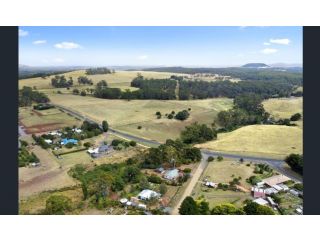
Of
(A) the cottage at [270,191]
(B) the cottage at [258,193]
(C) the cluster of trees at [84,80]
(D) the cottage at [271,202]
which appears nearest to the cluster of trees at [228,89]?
(C) the cluster of trees at [84,80]

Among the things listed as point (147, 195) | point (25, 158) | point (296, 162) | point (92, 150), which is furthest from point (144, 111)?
point (147, 195)

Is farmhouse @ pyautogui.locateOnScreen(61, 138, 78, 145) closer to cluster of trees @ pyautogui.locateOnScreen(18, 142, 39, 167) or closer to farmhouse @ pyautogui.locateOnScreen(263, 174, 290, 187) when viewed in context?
cluster of trees @ pyautogui.locateOnScreen(18, 142, 39, 167)

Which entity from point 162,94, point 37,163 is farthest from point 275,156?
point 162,94

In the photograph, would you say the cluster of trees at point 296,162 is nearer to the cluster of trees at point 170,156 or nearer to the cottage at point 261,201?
the cottage at point 261,201

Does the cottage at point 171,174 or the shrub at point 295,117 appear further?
the shrub at point 295,117

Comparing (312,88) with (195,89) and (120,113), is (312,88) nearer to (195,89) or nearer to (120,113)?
(120,113)

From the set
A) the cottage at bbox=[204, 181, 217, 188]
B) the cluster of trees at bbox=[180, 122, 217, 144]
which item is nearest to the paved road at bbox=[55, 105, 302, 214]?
the cottage at bbox=[204, 181, 217, 188]

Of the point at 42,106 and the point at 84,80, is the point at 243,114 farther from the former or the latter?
the point at 84,80
